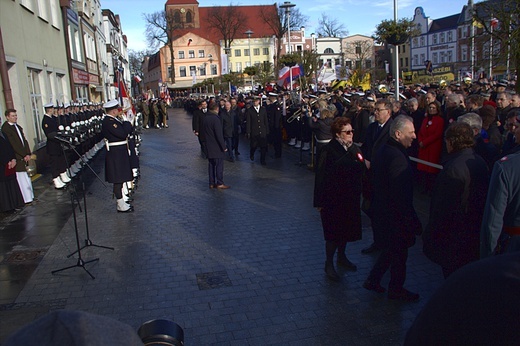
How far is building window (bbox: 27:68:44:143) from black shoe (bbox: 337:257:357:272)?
41.3ft

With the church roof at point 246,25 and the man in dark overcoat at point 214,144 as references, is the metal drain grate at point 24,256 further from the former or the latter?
the church roof at point 246,25

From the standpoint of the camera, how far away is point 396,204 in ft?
15.1

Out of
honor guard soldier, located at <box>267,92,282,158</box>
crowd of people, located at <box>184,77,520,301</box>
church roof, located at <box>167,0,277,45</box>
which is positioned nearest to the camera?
crowd of people, located at <box>184,77,520,301</box>

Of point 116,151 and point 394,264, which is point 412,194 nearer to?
point 394,264

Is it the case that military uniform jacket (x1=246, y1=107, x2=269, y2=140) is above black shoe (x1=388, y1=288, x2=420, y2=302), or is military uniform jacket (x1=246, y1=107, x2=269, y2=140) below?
above

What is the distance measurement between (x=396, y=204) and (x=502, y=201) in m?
1.08

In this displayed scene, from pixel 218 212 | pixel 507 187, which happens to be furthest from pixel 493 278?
pixel 218 212

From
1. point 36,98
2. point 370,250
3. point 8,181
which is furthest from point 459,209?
point 36,98

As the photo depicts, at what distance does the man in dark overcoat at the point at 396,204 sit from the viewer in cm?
461

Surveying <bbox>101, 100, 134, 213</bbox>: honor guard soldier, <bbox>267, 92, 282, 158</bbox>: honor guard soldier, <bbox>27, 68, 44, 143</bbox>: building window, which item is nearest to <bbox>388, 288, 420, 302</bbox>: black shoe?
<bbox>101, 100, 134, 213</bbox>: honor guard soldier

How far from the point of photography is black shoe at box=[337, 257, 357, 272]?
5739 millimetres

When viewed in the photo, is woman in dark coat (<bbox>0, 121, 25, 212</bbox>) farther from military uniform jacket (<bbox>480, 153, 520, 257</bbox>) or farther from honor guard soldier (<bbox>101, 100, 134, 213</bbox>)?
military uniform jacket (<bbox>480, 153, 520, 257</bbox>)

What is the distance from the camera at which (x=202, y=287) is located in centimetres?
536

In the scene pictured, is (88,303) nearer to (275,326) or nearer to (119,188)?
(275,326)
